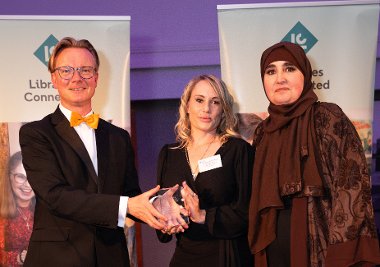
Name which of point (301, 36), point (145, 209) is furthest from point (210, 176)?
point (301, 36)

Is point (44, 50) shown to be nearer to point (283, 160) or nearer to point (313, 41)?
point (313, 41)

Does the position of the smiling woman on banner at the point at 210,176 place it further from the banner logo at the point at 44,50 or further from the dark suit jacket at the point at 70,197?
the banner logo at the point at 44,50

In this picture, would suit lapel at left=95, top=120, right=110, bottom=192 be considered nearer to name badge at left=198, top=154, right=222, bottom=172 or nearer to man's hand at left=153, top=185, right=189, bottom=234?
man's hand at left=153, top=185, right=189, bottom=234

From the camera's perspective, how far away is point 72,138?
2.49m

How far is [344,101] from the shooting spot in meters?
3.54

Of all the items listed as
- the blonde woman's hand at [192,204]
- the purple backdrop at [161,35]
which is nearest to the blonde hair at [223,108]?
the blonde woman's hand at [192,204]

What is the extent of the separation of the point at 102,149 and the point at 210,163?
578mm

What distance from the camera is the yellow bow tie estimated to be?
2.53 m

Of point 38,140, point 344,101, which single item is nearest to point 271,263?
point 38,140

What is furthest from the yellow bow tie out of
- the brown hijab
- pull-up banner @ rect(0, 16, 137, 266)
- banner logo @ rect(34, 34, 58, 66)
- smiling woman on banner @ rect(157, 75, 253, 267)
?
banner logo @ rect(34, 34, 58, 66)

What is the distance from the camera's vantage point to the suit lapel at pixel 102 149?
2.49 m

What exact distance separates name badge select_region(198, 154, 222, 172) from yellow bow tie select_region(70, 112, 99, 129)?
0.58 m

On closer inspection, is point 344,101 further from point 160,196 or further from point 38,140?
point 38,140

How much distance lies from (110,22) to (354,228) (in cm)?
206
